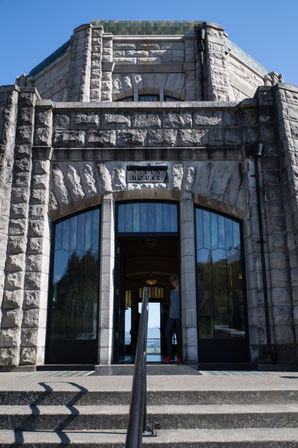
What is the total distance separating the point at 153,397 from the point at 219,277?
3714mm

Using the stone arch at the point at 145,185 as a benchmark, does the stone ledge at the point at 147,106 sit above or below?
above

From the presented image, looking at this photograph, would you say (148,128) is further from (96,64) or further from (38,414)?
(38,414)

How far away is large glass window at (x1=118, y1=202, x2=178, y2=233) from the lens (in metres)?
7.71

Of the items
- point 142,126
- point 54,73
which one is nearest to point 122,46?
point 54,73

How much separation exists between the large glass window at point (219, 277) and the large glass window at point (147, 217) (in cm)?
52

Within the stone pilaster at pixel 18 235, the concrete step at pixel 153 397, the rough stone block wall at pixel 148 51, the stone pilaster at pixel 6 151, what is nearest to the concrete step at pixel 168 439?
the concrete step at pixel 153 397

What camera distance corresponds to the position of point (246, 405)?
3.95 metres

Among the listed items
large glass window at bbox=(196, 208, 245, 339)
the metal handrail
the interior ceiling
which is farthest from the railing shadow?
the interior ceiling

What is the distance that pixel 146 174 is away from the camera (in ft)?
25.0

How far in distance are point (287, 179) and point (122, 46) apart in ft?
23.4

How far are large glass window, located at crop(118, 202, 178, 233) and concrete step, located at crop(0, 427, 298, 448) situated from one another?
453 centimetres

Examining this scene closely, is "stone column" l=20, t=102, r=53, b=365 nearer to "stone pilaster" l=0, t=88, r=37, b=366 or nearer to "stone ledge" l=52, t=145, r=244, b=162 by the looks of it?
"stone pilaster" l=0, t=88, r=37, b=366

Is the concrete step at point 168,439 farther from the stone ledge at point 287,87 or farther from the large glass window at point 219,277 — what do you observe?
the stone ledge at point 287,87

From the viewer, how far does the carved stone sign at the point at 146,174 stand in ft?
24.9
